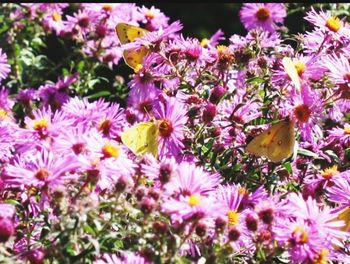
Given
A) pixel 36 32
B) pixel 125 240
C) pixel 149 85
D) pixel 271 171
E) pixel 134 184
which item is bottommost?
pixel 125 240

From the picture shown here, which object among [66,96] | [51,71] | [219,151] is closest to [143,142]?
[219,151]

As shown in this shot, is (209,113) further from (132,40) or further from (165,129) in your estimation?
(132,40)

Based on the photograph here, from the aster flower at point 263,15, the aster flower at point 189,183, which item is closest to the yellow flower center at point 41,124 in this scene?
the aster flower at point 189,183

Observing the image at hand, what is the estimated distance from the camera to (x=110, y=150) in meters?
1.66

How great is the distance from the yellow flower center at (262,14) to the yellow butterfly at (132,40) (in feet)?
3.52

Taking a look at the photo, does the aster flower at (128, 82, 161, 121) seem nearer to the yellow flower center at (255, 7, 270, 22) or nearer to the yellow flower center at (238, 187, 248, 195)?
the yellow flower center at (238, 187, 248, 195)

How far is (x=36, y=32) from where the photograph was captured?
11.0 feet

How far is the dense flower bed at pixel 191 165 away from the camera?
1.48 meters

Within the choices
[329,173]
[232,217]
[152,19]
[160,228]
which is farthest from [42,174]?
[152,19]

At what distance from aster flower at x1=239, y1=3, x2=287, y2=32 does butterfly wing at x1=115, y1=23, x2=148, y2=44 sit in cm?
103

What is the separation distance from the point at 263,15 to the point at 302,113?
136 cm

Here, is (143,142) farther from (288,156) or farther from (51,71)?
(51,71)

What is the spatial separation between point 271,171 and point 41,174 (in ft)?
2.14

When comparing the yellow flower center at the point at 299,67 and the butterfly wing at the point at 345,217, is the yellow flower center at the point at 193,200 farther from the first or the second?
the yellow flower center at the point at 299,67
